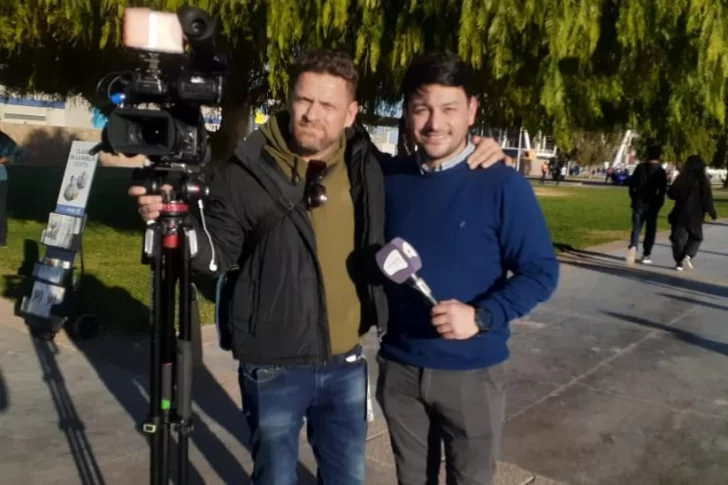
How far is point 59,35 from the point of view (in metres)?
6.92

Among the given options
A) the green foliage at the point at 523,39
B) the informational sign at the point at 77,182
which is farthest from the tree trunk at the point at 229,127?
the informational sign at the point at 77,182

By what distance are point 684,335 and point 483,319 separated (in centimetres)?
554

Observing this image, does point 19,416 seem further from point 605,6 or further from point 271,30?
point 605,6

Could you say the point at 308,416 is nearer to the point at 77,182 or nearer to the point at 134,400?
A: the point at 134,400

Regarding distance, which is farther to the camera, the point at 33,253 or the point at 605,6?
the point at 33,253

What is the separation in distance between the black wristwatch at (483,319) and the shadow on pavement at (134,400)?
2.99ft

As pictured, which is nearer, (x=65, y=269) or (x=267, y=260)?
(x=267, y=260)

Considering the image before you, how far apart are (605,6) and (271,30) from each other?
224 centimetres

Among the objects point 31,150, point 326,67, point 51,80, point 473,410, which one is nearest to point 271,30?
Result: point 326,67

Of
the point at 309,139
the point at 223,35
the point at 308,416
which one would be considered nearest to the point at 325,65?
the point at 309,139

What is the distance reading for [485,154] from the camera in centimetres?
253

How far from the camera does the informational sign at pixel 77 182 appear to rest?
602 cm

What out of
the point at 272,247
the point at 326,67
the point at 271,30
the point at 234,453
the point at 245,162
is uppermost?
the point at 271,30

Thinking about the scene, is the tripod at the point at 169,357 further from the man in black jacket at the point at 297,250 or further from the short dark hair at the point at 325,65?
the short dark hair at the point at 325,65
